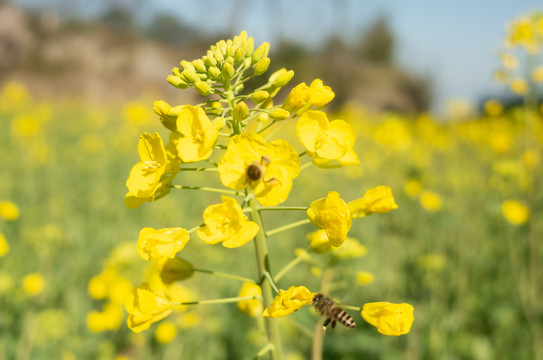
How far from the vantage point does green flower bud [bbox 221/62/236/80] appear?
53.7 inches

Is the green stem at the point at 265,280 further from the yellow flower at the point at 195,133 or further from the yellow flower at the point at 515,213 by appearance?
the yellow flower at the point at 515,213

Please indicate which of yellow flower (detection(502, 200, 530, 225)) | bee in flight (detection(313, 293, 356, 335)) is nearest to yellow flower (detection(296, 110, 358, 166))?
bee in flight (detection(313, 293, 356, 335))

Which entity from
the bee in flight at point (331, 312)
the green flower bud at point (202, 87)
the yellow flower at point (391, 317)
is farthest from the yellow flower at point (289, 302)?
the green flower bud at point (202, 87)

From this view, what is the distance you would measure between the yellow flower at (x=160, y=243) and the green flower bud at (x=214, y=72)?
1.80 feet

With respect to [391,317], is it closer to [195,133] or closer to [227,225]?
[227,225]

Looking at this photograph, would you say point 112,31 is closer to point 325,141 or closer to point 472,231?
point 472,231

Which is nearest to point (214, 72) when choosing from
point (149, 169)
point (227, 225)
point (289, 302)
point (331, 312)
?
point (149, 169)

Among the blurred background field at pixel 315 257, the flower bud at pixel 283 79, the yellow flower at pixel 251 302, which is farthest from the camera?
the blurred background field at pixel 315 257

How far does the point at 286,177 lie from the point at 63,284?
3291 millimetres

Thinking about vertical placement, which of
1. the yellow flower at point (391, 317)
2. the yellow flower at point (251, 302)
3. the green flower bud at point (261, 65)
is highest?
the green flower bud at point (261, 65)

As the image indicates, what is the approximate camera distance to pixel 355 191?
7.23 meters

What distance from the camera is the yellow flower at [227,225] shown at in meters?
1.16

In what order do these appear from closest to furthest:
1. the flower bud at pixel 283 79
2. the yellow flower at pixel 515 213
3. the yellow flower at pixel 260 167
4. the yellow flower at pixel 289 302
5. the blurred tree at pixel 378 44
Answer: the yellow flower at pixel 289 302, the yellow flower at pixel 260 167, the flower bud at pixel 283 79, the yellow flower at pixel 515 213, the blurred tree at pixel 378 44

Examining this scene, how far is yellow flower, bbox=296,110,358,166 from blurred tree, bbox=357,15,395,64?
111ft
